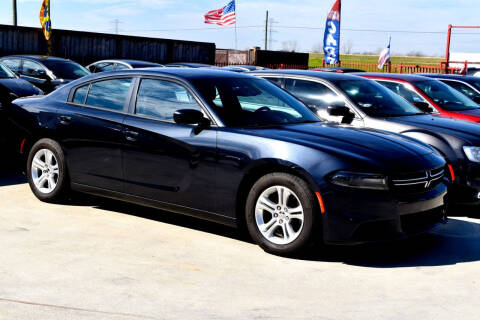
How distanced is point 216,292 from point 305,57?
40000 millimetres

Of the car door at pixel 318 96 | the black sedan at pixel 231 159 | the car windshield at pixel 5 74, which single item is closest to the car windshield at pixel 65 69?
the car windshield at pixel 5 74

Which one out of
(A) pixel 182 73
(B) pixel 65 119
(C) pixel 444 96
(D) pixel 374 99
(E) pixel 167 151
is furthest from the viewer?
(C) pixel 444 96

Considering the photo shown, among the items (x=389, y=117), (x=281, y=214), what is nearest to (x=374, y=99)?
(x=389, y=117)

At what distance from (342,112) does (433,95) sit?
3312 mm

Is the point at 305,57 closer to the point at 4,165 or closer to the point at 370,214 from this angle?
the point at 4,165

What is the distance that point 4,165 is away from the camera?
9.79 meters

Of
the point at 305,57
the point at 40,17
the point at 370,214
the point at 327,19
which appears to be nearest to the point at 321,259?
the point at 370,214

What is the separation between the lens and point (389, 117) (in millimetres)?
8234

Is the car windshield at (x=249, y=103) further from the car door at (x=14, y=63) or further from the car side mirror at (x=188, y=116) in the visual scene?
the car door at (x=14, y=63)

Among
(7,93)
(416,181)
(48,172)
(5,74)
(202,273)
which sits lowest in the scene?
(202,273)

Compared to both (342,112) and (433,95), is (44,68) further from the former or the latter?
(342,112)

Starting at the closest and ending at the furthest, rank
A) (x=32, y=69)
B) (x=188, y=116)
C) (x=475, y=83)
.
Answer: (x=188, y=116) < (x=475, y=83) < (x=32, y=69)

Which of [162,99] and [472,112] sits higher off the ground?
[162,99]

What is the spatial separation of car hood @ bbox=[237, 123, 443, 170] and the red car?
397cm
